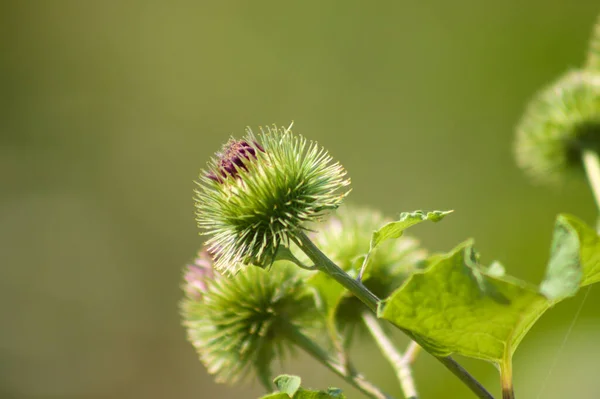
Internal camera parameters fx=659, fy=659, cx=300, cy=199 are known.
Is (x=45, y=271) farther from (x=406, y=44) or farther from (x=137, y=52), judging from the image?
(x=406, y=44)

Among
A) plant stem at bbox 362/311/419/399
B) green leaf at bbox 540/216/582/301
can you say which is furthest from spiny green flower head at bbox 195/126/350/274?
green leaf at bbox 540/216/582/301

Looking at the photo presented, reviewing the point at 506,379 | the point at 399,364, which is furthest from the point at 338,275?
the point at 399,364

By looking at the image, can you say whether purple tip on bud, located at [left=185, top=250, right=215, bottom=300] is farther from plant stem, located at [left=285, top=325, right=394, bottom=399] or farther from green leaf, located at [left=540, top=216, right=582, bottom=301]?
green leaf, located at [left=540, top=216, right=582, bottom=301]

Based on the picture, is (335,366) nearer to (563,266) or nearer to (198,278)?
(198,278)

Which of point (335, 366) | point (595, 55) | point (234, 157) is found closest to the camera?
point (234, 157)

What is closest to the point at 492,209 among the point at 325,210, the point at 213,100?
the point at 325,210

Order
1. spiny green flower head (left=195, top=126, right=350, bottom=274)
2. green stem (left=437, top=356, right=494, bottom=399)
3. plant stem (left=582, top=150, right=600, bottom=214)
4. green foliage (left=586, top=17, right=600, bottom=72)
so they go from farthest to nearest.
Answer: green foliage (left=586, top=17, right=600, bottom=72) → plant stem (left=582, top=150, right=600, bottom=214) → spiny green flower head (left=195, top=126, right=350, bottom=274) → green stem (left=437, top=356, right=494, bottom=399)
